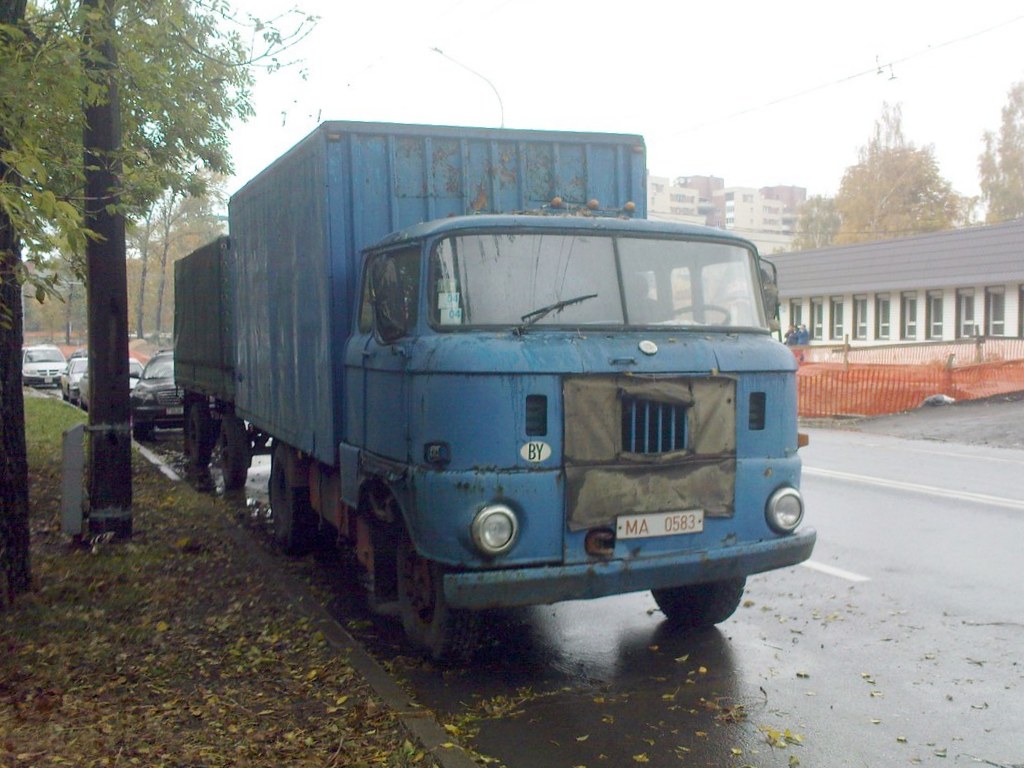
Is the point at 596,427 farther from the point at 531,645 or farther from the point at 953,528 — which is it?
the point at 953,528

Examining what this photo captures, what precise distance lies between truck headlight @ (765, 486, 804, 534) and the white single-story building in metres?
30.9

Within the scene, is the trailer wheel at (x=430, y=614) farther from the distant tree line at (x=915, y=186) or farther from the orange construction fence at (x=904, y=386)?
the distant tree line at (x=915, y=186)

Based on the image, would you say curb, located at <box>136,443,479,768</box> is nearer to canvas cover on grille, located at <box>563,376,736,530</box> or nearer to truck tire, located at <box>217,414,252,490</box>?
canvas cover on grille, located at <box>563,376,736,530</box>

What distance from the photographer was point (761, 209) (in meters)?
158

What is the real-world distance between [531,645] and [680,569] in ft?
4.53

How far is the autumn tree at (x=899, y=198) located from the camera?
2539 inches

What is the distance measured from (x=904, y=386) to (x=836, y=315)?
19.9 metres

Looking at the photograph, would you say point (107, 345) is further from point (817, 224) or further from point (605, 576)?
point (817, 224)

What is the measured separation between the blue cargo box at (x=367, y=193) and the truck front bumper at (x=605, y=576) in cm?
214

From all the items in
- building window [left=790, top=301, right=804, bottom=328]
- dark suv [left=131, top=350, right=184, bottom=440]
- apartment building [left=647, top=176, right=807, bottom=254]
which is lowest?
dark suv [left=131, top=350, right=184, bottom=440]

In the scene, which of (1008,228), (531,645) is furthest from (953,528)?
(1008,228)

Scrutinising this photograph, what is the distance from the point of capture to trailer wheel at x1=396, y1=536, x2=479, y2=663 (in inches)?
229

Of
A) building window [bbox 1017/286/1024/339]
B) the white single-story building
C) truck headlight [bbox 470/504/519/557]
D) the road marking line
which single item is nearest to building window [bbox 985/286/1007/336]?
the white single-story building

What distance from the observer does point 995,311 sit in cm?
3569
